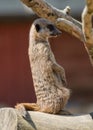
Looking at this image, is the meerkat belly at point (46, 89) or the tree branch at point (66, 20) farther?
the meerkat belly at point (46, 89)

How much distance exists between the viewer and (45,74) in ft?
9.02

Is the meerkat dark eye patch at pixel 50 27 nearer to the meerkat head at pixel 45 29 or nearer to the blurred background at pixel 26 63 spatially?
the meerkat head at pixel 45 29

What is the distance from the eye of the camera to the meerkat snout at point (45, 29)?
2.78 meters

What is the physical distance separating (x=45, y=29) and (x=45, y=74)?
0.16 metres

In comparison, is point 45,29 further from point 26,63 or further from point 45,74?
point 26,63

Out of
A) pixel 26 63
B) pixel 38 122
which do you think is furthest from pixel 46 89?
pixel 26 63

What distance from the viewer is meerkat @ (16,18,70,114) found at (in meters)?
2.74

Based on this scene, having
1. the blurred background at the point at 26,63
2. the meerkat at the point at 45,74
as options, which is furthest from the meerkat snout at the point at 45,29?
the blurred background at the point at 26,63

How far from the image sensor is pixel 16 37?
748cm

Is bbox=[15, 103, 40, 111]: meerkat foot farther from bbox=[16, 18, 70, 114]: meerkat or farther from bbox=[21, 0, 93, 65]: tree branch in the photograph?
bbox=[21, 0, 93, 65]: tree branch

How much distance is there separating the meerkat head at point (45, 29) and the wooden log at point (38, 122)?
0.29 metres

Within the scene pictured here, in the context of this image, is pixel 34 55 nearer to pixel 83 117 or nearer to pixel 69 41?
pixel 83 117

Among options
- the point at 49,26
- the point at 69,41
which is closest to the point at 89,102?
the point at 69,41

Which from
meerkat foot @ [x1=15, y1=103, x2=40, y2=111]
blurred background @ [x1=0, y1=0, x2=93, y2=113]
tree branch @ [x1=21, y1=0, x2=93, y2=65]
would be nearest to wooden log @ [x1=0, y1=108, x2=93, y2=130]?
meerkat foot @ [x1=15, y1=103, x2=40, y2=111]
